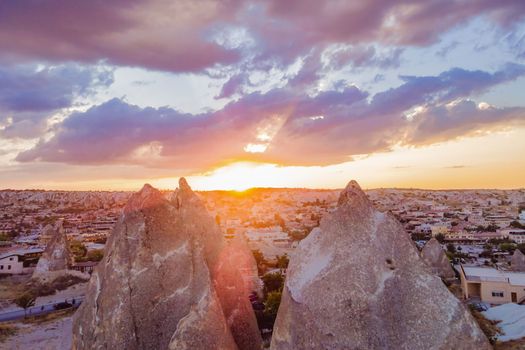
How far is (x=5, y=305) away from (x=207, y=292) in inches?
1257

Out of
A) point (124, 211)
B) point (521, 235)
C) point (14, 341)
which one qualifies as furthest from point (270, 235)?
point (124, 211)

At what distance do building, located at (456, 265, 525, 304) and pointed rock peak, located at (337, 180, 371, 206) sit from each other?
27780 mm

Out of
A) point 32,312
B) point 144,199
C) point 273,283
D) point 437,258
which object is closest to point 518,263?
point 437,258

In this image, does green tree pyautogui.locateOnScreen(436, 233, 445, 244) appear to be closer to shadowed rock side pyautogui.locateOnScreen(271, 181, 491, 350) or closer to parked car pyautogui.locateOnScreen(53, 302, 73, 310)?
parked car pyautogui.locateOnScreen(53, 302, 73, 310)

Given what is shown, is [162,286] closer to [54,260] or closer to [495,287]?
[495,287]

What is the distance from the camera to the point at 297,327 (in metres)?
11.5

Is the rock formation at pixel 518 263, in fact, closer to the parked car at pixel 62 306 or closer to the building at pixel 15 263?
the parked car at pixel 62 306

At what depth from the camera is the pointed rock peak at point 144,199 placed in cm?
1546

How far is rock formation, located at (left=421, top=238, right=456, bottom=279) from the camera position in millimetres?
41888

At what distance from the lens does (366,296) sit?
442 inches

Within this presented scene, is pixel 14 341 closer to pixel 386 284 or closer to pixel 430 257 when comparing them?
pixel 386 284

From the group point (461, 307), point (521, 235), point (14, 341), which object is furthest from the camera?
point (521, 235)

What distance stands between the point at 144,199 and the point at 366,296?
26.5ft

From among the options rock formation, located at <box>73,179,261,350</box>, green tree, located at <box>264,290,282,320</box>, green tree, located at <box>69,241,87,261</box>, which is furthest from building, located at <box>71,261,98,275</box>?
rock formation, located at <box>73,179,261,350</box>
